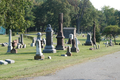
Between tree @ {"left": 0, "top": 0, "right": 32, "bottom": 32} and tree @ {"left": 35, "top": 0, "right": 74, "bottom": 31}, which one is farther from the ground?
tree @ {"left": 35, "top": 0, "right": 74, "bottom": 31}

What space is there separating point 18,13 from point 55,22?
53411mm

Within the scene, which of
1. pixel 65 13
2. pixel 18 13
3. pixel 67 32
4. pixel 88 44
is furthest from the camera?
pixel 65 13

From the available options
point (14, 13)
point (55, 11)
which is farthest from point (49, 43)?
point (55, 11)

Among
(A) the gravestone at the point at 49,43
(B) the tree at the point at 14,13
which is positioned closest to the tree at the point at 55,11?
(B) the tree at the point at 14,13

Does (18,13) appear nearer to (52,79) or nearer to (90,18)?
(52,79)

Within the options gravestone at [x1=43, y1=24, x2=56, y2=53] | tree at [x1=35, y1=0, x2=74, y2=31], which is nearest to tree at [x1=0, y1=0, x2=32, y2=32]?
gravestone at [x1=43, y1=24, x2=56, y2=53]

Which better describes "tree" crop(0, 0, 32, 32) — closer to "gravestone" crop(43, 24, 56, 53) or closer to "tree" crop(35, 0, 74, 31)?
"gravestone" crop(43, 24, 56, 53)

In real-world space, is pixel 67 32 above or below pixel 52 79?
above

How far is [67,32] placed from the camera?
53.6 meters

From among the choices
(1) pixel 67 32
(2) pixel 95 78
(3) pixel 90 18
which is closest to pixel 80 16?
(3) pixel 90 18

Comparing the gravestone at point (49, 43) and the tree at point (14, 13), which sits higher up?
the tree at point (14, 13)

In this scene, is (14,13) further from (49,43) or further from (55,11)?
(55,11)

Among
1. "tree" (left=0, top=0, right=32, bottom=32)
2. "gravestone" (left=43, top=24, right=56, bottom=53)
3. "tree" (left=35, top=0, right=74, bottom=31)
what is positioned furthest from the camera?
"tree" (left=35, top=0, right=74, bottom=31)

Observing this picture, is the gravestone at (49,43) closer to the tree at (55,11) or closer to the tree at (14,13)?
the tree at (14,13)
